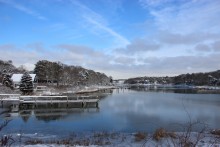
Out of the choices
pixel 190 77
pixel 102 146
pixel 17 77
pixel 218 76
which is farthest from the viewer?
pixel 190 77

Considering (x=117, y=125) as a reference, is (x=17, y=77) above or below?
above

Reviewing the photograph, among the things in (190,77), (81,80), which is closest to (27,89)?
(81,80)

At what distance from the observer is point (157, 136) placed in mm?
13445

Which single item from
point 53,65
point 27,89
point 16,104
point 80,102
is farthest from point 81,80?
point 16,104

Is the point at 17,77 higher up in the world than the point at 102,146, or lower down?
higher up

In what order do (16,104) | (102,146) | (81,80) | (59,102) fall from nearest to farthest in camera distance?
(102,146), (16,104), (59,102), (81,80)

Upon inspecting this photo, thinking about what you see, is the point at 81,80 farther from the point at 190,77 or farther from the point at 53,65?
the point at 190,77

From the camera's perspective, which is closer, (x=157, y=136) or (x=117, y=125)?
(x=157, y=136)

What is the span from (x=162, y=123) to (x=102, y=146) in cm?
1219

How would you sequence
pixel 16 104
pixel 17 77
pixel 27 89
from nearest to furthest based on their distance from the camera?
pixel 16 104 → pixel 27 89 → pixel 17 77

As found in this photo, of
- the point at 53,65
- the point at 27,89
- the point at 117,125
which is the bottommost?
the point at 117,125

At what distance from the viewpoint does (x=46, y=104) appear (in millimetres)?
39938

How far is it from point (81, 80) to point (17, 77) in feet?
152

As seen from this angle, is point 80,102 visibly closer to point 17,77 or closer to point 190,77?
point 17,77
